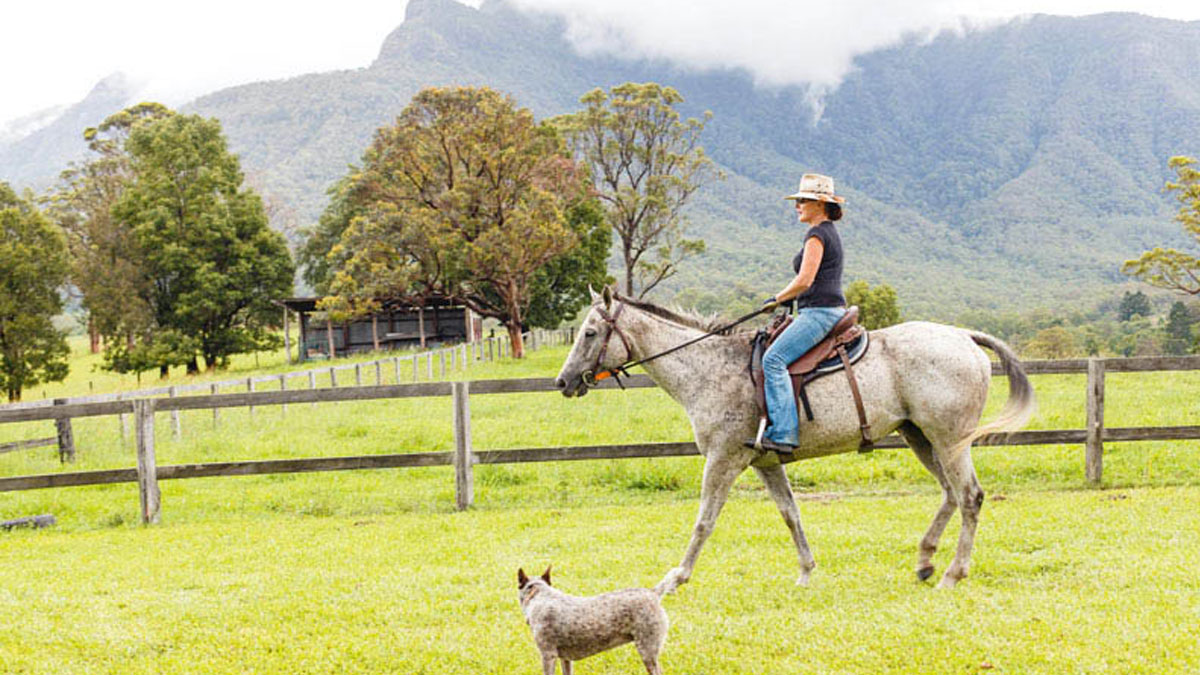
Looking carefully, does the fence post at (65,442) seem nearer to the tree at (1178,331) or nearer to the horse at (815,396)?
the horse at (815,396)

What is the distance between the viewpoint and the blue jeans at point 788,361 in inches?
219

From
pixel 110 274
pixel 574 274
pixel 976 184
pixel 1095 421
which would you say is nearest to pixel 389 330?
pixel 574 274

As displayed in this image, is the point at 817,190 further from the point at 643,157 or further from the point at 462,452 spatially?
the point at 643,157

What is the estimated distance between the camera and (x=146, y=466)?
898cm

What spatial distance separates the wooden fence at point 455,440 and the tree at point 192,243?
89.6 ft

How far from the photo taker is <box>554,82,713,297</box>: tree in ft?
173

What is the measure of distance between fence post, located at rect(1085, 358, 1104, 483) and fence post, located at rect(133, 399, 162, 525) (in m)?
10.2

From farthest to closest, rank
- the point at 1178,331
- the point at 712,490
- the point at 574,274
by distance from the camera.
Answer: the point at 574,274 < the point at 1178,331 < the point at 712,490

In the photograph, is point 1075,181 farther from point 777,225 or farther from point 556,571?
point 556,571

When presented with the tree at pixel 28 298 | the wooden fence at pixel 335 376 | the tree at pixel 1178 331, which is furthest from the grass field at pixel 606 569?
the tree at pixel 1178 331

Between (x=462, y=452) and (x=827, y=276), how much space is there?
15.9ft

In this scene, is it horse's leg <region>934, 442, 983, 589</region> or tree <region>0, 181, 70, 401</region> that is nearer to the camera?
horse's leg <region>934, 442, 983, 589</region>

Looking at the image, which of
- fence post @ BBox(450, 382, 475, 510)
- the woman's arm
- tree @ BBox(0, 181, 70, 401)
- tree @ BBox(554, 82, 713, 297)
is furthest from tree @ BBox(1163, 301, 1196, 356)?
tree @ BBox(0, 181, 70, 401)

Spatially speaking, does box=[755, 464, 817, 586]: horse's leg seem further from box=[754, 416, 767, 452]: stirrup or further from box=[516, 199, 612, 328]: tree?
box=[516, 199, 612, 328]: tree
